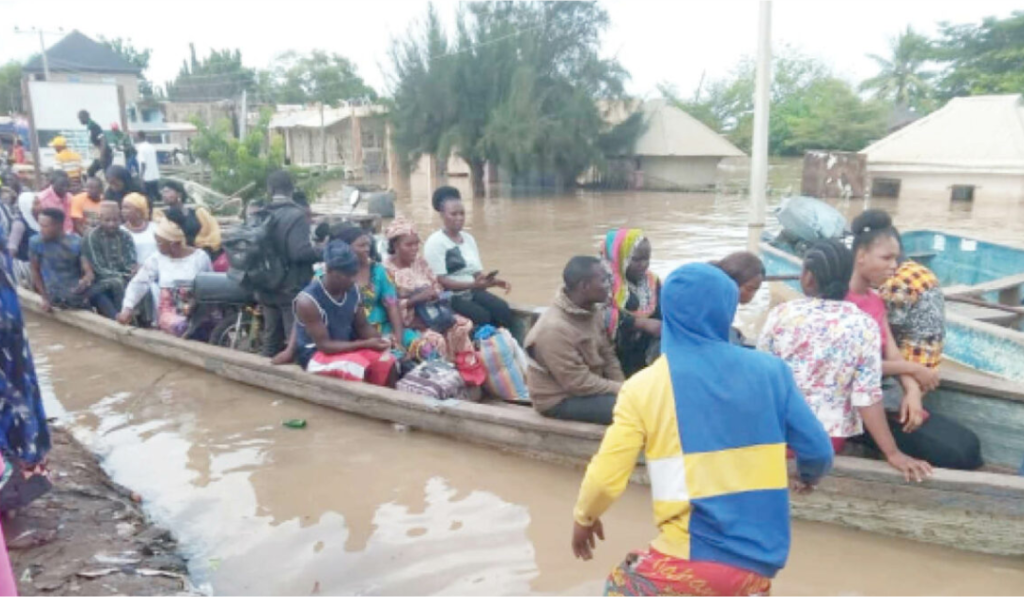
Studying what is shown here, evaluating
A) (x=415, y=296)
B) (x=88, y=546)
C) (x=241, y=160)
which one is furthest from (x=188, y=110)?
(x=88, y=546)

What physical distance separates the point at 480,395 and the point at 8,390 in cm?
270

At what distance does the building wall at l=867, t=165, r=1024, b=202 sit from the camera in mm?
19625

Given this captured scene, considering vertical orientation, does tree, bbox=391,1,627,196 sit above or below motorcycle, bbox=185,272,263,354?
above

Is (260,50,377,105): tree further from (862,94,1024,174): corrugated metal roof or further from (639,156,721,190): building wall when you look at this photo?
(862,94,1024,174): corrugated metal roof

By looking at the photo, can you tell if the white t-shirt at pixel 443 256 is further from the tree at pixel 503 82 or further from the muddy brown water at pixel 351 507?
the tree at pixel 503 82

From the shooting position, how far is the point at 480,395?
16.7 ft

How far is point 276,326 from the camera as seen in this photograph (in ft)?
18.5

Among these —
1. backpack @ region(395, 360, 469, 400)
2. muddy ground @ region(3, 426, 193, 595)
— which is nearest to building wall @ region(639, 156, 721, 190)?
backpack @ region(395, 360, 469, 400)

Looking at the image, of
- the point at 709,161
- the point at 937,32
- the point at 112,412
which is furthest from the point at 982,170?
the point at 112,412

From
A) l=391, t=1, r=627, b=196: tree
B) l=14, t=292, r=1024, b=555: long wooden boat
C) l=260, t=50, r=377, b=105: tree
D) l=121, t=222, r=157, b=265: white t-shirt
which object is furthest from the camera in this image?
l=260, t=50, r=377, b=105: tree

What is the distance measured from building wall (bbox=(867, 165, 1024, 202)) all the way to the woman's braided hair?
20081 millimetres

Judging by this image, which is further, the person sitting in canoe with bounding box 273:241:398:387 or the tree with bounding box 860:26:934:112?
the tree with bounding box 860:26:934:112

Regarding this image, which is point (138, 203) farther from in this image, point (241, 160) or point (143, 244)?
point (241, 160)

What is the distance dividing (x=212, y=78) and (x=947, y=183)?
48.6 metres
